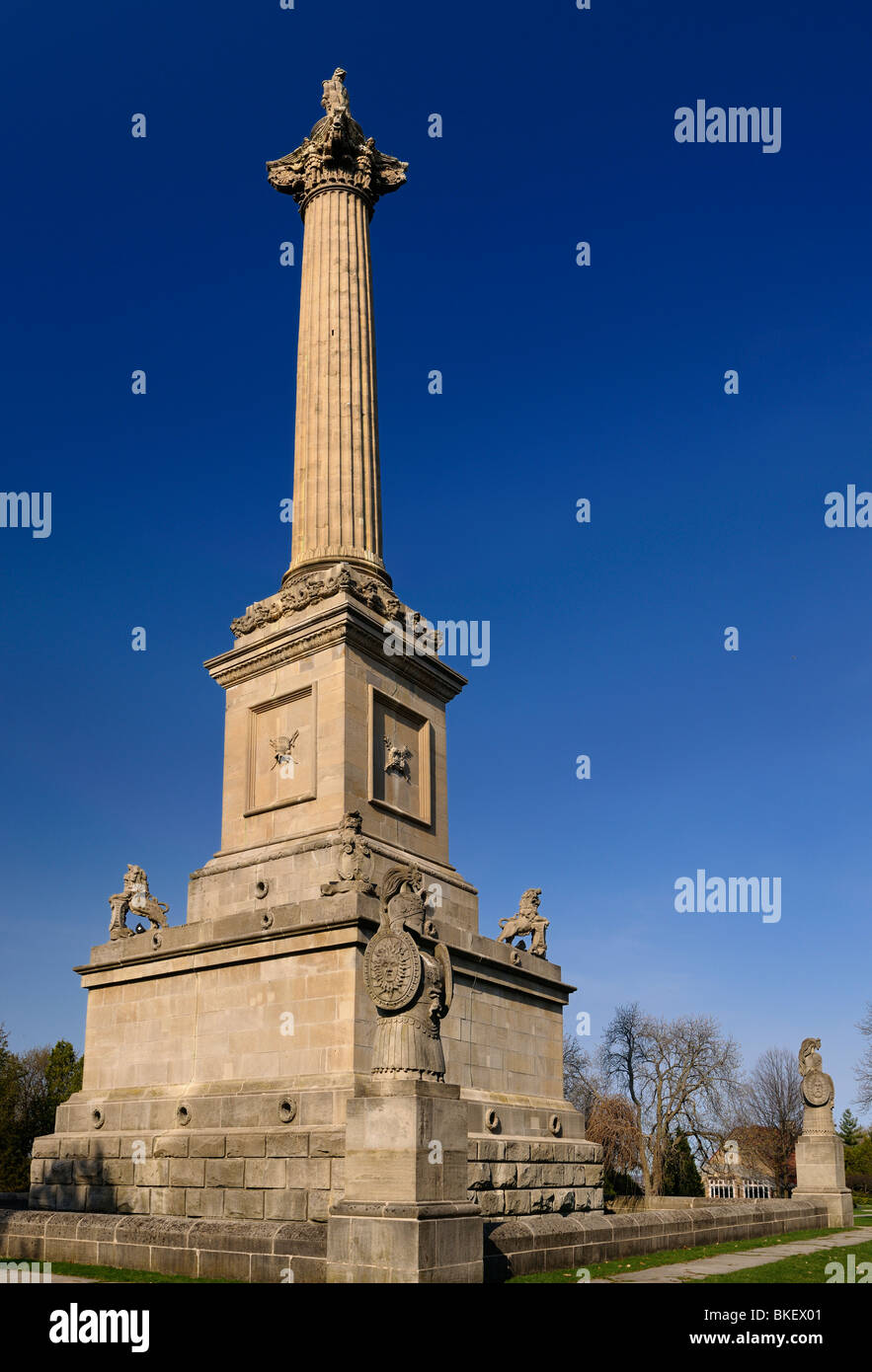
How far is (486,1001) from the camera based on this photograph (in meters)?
21.7

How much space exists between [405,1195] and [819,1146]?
22.0 m

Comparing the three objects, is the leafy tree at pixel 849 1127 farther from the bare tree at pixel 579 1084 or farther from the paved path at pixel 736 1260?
the paved path at pixel 736 1260

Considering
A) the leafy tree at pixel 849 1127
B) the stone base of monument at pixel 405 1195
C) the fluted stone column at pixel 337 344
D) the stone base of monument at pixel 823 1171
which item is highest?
the fluted stone column at pixel 337 344

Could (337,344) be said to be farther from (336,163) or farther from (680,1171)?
(680,1171)

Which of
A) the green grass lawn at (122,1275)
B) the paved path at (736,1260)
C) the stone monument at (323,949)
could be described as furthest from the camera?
the stone monument at (323,949)

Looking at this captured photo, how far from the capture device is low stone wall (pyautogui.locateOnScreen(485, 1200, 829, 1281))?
49.0ft

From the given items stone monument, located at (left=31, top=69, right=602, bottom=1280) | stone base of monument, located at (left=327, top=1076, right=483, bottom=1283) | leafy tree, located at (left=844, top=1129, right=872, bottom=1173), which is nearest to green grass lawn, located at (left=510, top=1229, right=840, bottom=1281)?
stone monument, located at (left=31, top=69, right=602, bottom=1280)

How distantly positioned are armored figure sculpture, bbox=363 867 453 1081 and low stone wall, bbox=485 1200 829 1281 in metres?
3.03

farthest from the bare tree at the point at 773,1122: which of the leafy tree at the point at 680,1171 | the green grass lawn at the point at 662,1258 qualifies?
the green grass lawn at the point at 662,1258

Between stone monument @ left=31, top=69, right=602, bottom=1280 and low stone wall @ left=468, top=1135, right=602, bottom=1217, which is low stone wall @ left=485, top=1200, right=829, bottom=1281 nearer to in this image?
stone monument @ left=31, top=69, right=602, bottom=1280

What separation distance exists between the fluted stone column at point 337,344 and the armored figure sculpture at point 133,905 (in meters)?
7.08

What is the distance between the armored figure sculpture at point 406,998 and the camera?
13133 mm

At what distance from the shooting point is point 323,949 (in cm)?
1811
